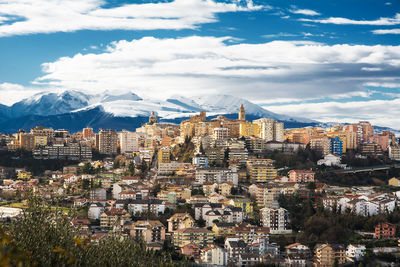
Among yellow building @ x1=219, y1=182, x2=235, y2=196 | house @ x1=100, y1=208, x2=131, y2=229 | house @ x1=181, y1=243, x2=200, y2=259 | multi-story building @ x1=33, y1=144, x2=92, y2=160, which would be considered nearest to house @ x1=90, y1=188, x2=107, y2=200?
house @ x1=100, y1=208, x2=131, y2=229

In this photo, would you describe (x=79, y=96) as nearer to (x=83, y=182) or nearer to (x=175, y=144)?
(x=175, y=144)

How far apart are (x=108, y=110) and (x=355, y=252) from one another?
111 meters

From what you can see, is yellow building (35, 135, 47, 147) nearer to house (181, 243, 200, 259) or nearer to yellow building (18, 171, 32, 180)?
yellow building (18, 171, 32, 180)

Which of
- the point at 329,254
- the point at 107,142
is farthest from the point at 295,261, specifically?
the point at 107,142

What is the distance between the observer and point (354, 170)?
1511 inches

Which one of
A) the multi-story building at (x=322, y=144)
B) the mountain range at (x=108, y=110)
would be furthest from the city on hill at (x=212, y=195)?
the mountain range at (x=108, y=110)

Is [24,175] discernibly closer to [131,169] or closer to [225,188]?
[131,169]

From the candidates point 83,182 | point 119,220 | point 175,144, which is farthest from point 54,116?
point 119,220

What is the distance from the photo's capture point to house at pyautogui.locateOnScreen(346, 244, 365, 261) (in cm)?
2202

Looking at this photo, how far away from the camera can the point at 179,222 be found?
26.8 meters

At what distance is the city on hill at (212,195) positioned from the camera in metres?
21.5

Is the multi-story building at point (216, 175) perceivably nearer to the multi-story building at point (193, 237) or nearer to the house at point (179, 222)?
the house at point (179, 222)

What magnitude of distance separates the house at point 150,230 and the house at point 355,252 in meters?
7.36

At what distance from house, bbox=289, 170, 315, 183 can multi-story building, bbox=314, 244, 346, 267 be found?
10960mm
